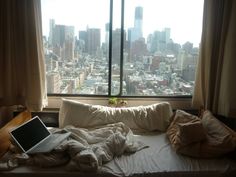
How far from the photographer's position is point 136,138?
8.13 ft

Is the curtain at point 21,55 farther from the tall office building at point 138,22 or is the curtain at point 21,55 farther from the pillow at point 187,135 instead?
the pillow at point 187,135

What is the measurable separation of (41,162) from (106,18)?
164cm

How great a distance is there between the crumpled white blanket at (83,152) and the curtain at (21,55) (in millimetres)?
619

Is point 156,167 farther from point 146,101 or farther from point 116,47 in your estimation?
point 116,47

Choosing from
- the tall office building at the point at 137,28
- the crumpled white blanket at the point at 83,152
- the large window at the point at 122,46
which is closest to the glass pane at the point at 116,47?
the large window at the point at 122,46

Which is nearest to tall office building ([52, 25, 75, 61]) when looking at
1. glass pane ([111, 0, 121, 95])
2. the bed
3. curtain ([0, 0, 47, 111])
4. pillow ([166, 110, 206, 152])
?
curtain ([0, 0, 47, 111])

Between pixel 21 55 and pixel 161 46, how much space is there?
4.84 ft

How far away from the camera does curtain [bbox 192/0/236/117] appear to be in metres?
2.49

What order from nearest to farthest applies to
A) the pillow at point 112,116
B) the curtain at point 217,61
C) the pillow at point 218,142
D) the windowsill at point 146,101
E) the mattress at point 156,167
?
the mattress at point 156,167, the pillow at point 218,142, the curtain at point 217,61, the pillow at point 112,116, the windowsill at point 146,101

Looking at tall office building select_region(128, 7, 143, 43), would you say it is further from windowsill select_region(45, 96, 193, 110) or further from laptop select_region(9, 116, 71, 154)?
laptop select_region(9, 116, 71, 154)

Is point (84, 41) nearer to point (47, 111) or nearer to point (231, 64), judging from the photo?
point (47, 111)

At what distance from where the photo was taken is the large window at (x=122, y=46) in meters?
2.84

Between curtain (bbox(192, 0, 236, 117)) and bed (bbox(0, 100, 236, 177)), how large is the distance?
670 mm

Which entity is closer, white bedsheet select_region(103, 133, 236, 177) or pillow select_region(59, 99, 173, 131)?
white bedsheet select_region(103, 133, 236, 177)
